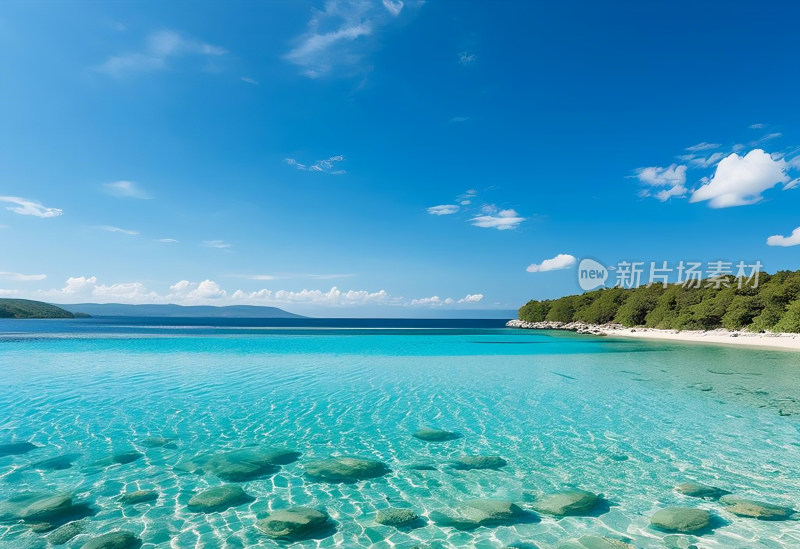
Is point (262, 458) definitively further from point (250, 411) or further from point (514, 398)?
point (514, 398)

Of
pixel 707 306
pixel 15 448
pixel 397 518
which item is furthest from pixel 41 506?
pixel 707 306

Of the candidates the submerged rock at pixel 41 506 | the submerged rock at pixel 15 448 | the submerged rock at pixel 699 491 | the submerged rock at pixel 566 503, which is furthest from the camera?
the submerged rock at pixel 15 448

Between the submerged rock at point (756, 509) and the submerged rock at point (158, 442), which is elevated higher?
the submerged rock at point (756, 509)

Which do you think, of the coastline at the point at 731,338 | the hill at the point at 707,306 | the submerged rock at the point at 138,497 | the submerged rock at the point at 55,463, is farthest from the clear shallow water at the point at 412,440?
the hill at the point at 707,306

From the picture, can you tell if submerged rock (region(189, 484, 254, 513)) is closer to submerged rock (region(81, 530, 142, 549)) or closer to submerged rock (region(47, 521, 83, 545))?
submerged rock (region(81, 530, 142, 549))

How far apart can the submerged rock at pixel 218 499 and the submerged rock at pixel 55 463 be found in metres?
4.83

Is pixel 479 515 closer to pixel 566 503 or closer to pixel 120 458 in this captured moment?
pixel 566 503

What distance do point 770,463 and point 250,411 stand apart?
17815 mm

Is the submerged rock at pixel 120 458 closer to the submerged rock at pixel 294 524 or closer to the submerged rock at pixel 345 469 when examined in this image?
the submerged rock at pixel 345 469

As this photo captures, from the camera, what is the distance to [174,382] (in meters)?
24.7

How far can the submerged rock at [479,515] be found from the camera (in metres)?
8.07

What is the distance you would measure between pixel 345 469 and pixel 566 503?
5403 mm

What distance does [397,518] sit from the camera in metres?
8.22

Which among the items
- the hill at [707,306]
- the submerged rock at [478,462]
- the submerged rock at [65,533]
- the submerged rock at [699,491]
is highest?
the hill at [707,306]
